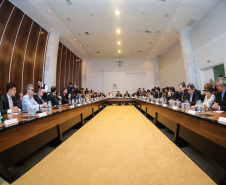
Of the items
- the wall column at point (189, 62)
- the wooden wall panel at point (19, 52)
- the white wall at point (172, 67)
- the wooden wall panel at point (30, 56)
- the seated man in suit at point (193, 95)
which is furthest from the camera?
the white wall at point (172, 67)

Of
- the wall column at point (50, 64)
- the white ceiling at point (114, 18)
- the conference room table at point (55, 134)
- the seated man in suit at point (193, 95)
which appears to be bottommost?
the conference room table at point (55, 134)

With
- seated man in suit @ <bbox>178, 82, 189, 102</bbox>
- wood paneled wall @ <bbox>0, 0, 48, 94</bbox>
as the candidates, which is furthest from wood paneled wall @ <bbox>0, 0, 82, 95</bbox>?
seated man in suit @ <bbox>178, 82, 189, 102</bbox>

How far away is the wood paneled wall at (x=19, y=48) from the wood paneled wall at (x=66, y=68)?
62.0 inches

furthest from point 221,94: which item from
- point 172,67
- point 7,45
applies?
point 172,67

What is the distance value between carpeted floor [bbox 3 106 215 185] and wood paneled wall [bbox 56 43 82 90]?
6.13 metres

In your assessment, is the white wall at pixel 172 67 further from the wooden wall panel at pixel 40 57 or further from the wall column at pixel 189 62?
the wooden wall panel at pixel 40 57

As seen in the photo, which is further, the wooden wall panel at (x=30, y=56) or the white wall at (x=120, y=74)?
the white wall at (x=120, y=74)

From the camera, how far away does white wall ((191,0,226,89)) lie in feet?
15.2

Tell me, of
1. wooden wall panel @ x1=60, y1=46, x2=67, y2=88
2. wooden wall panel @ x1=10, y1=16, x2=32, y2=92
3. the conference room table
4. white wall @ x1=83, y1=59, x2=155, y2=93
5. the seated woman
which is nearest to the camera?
the conference room table

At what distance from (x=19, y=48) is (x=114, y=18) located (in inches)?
163

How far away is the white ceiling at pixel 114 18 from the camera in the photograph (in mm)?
4703

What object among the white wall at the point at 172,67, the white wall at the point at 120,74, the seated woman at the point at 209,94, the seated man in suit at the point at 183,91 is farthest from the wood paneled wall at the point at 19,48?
the white wall at the point at 172,67

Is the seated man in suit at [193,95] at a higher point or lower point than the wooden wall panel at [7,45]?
lower

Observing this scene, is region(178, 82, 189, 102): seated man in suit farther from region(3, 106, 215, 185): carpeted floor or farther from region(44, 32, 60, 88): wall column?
region(44, 32, 60, 88): wall column
